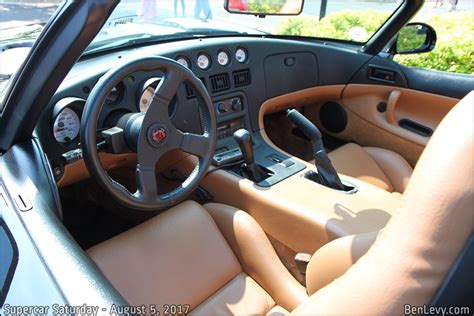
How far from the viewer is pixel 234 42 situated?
218 centimetres

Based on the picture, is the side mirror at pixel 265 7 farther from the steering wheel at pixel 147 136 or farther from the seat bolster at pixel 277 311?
the seat bolster at pixel 277 311

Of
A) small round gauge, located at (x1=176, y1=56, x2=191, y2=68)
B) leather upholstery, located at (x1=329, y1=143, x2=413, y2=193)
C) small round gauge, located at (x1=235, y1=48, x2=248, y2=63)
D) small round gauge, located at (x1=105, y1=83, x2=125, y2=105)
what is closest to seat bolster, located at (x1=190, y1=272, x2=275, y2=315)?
small round gauge, located at (x1=105, y1=83, x2=125, y2=105)

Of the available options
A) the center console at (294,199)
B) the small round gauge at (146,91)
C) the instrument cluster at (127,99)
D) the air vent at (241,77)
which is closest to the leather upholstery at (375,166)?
the center console at (294,199)

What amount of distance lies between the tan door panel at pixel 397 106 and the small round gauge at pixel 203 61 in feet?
3.43

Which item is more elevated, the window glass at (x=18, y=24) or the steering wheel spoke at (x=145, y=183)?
the window glass at (x=18, y=24)

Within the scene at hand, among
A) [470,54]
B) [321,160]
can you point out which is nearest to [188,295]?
[321,160]

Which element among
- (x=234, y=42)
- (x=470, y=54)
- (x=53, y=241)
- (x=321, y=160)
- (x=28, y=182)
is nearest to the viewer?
(x=53, y=241)

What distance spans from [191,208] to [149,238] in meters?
0.21

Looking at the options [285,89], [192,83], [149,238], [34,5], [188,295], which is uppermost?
[34,5]

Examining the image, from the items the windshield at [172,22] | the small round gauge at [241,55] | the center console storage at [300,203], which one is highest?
the windshield at [172,22]

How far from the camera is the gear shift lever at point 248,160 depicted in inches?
71.5

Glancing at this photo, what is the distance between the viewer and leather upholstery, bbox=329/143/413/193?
6.98 feet

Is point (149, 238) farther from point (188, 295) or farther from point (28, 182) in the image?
point (28, 182)

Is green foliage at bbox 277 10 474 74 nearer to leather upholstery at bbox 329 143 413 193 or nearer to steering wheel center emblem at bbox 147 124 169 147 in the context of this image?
leather upholstery at bbox 329 143 413 193
